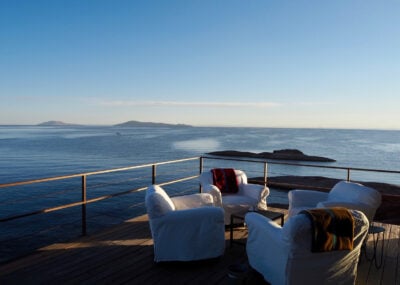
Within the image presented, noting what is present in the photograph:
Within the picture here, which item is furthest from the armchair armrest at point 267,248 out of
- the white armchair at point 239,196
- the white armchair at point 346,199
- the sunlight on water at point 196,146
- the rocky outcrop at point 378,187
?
the sunlight on water at point 196,146

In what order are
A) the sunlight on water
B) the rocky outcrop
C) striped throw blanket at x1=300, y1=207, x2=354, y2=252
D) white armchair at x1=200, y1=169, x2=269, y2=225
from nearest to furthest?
1. striped throw blanket at x1=300, y1=207, x2=354, y2=252
2. white armchair at x1=200, y1=169, x2=269, y2=225
3. the rocky outcrop
4. the sunlight on water

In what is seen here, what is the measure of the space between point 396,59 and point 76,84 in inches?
767

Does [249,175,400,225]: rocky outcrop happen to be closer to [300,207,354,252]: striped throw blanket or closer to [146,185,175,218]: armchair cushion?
[146,185,175,218]: armchair cushion

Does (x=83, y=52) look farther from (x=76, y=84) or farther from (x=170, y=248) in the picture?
(x=170, y=248)

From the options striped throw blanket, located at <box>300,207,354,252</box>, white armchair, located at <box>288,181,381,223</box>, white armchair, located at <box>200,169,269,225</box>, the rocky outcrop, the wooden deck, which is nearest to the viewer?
striped throw blanket, located at <box>300,207,354,252</box>

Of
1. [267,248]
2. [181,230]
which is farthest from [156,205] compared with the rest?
[267,248]

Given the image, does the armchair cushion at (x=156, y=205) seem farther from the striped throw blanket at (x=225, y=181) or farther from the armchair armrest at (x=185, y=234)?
the striped throw blanket at (x=225, y=181)

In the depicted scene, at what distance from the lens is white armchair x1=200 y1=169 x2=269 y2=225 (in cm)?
404

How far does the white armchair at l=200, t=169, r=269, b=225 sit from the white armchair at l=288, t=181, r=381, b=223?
453mm

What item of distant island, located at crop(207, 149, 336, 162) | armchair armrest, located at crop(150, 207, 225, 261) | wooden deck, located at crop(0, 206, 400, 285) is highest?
armchair armrest, located at crop(150, 207, 225, 261)

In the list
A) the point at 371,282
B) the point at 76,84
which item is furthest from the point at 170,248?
the point at 76,84

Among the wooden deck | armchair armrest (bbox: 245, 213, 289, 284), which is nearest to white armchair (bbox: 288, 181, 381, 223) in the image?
the wooden deck

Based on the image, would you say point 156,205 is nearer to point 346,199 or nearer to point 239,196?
point 239,196

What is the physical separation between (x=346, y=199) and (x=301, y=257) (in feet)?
6.03
